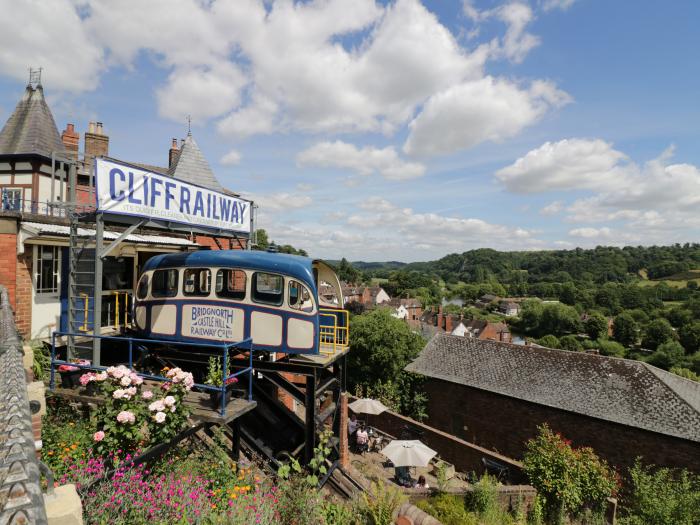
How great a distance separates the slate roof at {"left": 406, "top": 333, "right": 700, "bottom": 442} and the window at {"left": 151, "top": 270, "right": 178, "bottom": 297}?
19.5m

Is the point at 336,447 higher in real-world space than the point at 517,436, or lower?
higher

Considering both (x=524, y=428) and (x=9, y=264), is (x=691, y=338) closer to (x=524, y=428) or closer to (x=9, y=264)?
(x=524, y=428)

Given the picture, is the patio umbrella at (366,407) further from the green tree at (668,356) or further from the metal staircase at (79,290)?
the green tree at (668,356)

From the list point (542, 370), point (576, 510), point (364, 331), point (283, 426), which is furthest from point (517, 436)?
point (283, 426)

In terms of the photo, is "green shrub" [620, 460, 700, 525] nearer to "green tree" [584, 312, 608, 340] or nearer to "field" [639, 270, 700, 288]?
"green tree" [584, 312, 608, 340]

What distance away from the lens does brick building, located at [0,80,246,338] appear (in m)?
9.44

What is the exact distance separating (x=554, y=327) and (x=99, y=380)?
109 meters

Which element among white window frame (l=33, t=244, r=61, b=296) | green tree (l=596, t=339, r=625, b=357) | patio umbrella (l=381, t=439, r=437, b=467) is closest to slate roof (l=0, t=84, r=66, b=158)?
white window frame (l=33, t=244, r=61, b=296)

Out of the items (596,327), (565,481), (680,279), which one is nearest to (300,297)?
(565,481)

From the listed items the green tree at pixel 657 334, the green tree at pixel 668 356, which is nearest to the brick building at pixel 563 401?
the green tree at pixel 668 356

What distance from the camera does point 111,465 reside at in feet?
17.0

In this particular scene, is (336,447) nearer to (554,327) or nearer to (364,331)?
(364,331)

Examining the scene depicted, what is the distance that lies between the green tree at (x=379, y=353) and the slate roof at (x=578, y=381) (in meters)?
1.80

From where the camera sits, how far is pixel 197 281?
9.45 metres
